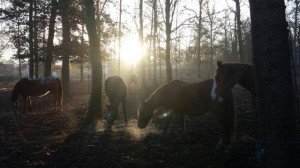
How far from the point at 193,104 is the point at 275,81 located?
15.9 feet

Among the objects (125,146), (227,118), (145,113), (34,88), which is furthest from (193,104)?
(34,88)

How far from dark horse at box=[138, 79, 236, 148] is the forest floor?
48 cm

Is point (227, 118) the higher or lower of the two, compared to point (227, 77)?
lower

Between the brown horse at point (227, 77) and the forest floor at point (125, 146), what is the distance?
1391 millimetres

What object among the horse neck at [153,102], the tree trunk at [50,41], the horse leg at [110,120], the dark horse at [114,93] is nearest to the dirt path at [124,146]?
the horse leg at [110,120]

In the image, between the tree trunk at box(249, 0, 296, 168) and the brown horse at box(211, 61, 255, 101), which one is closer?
the tree trunk at box(249, 0, 296, 168)

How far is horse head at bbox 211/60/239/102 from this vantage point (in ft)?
26.6

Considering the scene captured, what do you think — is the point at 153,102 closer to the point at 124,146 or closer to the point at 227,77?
the point at 124,146

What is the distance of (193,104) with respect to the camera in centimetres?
966

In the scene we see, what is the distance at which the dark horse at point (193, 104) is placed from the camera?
823 cm

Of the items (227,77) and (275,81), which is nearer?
(275,81)

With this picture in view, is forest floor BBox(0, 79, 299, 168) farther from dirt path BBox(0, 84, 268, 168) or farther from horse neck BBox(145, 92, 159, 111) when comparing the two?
horse neck BBox(145, 92, 159, 111)

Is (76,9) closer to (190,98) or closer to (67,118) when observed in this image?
(67,118)

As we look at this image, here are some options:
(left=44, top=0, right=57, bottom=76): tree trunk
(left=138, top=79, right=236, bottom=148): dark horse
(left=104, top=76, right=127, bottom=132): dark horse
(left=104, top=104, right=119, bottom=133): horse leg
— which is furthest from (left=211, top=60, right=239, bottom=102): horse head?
(left=44, top=0, right=57, bottom=76): tree trunk
